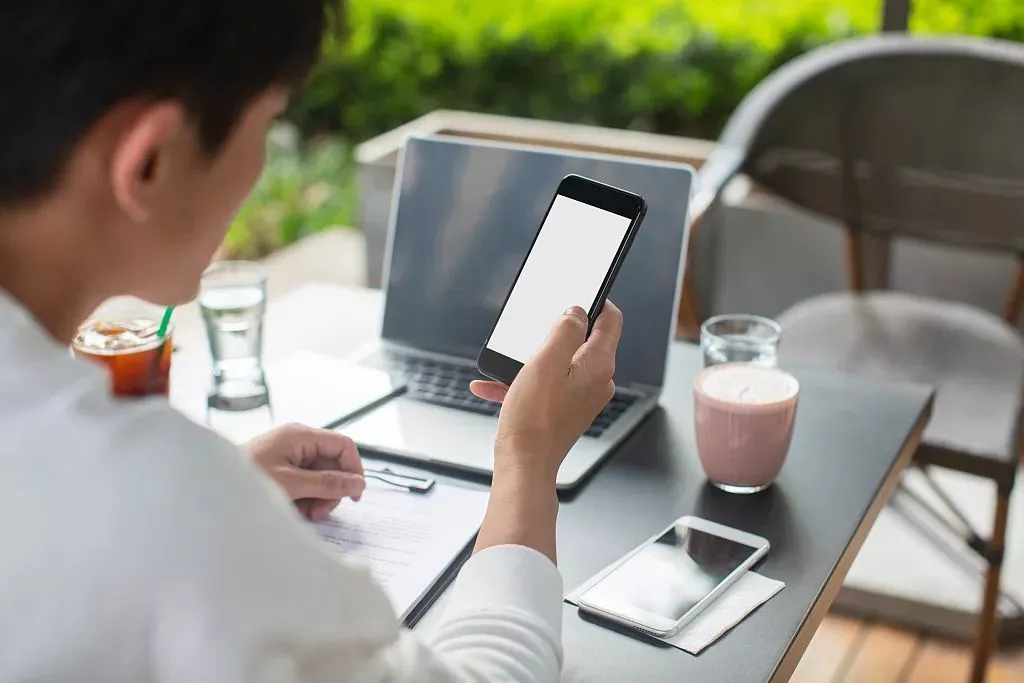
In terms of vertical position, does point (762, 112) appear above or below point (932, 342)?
above

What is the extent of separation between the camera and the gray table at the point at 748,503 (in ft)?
2.73

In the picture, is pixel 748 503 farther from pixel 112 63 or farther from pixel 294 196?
pixel 294 196

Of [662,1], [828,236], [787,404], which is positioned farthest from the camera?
[662,1]

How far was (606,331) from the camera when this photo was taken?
3.21ft

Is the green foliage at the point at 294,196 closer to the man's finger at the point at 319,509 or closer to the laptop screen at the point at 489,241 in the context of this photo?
the laptop screen at the point at 489,241

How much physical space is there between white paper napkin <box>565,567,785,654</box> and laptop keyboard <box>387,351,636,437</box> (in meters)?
0.28

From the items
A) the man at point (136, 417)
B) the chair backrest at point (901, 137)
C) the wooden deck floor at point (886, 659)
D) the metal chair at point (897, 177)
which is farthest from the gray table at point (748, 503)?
the chair backrest at point (901, 137)

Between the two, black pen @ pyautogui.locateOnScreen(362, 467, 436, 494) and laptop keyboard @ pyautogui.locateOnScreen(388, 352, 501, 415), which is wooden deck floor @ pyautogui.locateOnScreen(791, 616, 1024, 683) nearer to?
laptop keyboard @ pyautogui.locateOnScreen(388, 352, 501, 415)

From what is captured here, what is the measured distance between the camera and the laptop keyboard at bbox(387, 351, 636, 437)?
1.21 m

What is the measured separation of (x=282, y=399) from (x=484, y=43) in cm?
256

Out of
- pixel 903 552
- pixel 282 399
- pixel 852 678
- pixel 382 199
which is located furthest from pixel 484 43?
pixel 282 399

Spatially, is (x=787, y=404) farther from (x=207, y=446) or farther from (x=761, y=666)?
(x=207, y=446)

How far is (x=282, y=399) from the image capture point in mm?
1247

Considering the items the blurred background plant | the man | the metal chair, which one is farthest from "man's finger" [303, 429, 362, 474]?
the blurred background plant
